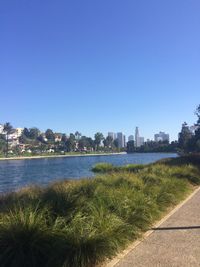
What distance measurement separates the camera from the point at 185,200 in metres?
13.9

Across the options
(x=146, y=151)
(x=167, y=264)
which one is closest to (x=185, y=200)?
(x=167, y=264)

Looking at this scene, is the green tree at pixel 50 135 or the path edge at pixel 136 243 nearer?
the path edge at pixel 136 243

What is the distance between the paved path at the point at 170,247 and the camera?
6500 mm

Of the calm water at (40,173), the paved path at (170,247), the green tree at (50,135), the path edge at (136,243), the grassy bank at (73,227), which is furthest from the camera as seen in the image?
the green tree at (50,135)

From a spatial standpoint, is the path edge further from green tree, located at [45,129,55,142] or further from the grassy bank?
green tree, located at [45,129,55,142]

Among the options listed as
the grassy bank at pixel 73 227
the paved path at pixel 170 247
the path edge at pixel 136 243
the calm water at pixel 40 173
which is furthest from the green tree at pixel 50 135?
the paved path at pixel 170 247

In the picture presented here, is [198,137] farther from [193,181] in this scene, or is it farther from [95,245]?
[95,245]

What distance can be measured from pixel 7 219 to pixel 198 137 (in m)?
41.6

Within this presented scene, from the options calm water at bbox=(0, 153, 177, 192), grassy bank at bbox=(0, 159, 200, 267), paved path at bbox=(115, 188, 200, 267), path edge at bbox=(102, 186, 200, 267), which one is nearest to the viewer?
grassy bank at bbox=(0, 159, 200, 267)

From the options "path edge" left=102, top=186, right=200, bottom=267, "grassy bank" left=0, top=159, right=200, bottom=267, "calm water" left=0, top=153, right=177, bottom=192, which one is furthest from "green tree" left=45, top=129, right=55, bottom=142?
"grassy bank" left=0, top=159, right=200, bottom=267

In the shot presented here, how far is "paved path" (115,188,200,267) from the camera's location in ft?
21.3

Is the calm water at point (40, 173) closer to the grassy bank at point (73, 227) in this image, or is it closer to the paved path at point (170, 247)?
the grassy bank at point (73, 227)

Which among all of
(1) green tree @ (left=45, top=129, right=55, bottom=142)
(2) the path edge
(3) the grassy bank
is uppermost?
(1) green tree @ (left=45, top=129, right=55, bottom=142)

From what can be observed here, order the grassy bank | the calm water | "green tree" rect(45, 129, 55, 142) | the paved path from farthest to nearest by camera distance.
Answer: "green tree" rect(45, 129, 55, 142), the calm water, the paved path, the grassy bank
